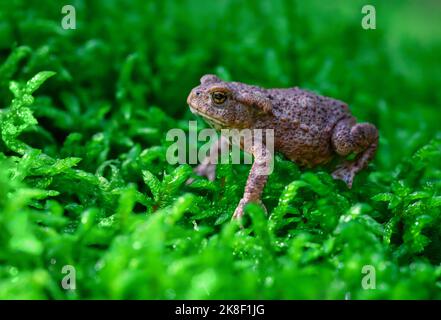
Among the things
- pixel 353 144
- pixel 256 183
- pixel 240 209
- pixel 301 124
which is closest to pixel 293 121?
pixel 301 124

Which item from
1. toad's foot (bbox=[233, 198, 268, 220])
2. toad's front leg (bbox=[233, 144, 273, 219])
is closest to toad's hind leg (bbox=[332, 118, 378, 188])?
toad's front leg (bbox=[233, 144, 273, 219])

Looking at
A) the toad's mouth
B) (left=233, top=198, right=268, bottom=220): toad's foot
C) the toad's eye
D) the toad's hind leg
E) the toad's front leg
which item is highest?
the toad's eye

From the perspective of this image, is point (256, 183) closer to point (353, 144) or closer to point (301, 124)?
point (301, 124)

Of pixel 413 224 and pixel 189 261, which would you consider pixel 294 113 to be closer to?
pixel 413 224

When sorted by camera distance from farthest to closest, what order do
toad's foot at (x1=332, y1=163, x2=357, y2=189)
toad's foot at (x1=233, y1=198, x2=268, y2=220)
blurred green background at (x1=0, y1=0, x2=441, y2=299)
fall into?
1. toad's foot at (x1=332, y1=163, x2=357, y2=189)
2. toad's foot at (x1=233, y1=198, x2=268, y2=220)
3. blurred green background at (x1=0, y1=0, x2=441, y2=299)

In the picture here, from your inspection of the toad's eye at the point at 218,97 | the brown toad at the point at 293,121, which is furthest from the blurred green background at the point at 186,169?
the toad's eye at the point at 218,97

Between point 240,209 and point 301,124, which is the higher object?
point 301,124

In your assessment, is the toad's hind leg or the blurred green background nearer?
the blurred green background

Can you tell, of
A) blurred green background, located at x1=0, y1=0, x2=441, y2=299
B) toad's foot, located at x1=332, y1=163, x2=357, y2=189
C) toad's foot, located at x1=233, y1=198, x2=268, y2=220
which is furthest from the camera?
toad's foot, located at x1=332, y1=163, x2=357, y2=189

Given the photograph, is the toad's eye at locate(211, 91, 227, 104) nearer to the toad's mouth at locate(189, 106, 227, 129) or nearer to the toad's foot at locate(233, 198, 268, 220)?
the toad's mouth at locate(189, 106, 227, 129)
